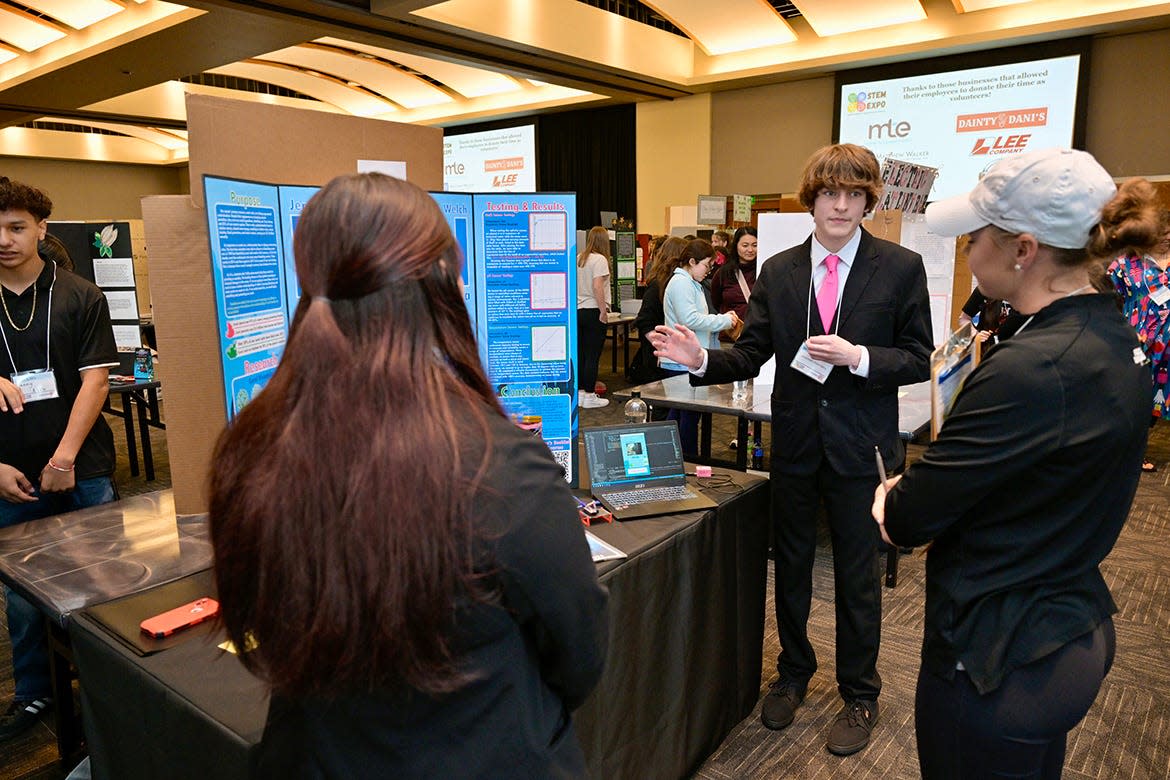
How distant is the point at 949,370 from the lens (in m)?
1.23

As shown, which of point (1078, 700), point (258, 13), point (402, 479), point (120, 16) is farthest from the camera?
point (120, 16)

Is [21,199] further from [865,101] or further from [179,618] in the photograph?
[865,101]

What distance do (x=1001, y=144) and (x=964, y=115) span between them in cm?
51

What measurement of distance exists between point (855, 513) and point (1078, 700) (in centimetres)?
86

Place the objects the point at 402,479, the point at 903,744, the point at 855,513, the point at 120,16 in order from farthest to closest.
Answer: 1. the point at 120,16
2. the point at 903,744
3. the point at 855,513
4. the point at 402,479

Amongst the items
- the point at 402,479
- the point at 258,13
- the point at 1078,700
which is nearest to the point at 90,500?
the point at 402,479

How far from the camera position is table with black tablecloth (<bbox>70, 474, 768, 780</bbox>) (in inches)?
45.7

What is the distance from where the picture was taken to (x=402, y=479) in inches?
26.9

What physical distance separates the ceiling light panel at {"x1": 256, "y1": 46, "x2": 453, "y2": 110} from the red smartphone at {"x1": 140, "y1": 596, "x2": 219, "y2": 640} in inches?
392

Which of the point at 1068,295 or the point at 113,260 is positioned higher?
the point at 113,260

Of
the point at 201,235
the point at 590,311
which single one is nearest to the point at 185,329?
the point at 201,235

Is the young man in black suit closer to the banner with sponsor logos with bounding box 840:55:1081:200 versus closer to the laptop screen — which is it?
the laptop screen

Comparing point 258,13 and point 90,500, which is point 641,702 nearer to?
point 90,500

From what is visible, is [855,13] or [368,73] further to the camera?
[368,73]
